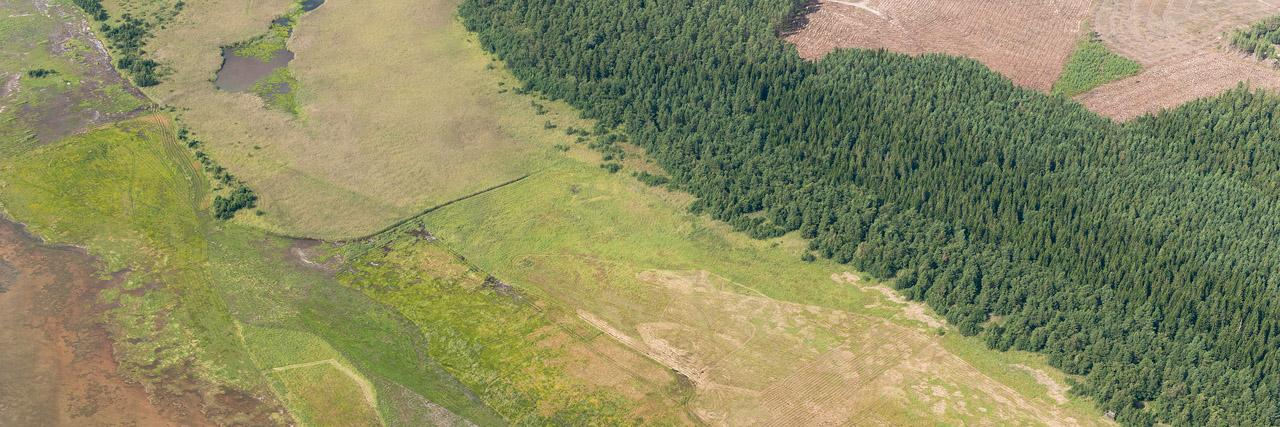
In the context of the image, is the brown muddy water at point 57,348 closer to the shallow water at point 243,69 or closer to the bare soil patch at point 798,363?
the shallow water at point 243,69

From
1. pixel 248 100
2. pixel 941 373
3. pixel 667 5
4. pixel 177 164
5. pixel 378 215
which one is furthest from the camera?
pixel 667 5

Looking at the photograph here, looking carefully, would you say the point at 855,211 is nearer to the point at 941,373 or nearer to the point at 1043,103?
the point at 941,373

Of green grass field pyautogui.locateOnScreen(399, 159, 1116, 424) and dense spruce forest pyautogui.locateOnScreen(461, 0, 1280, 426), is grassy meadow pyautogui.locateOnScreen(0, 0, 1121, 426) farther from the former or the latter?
dense spruce forest pyautogui.locateOnScreen(461, 0, 1280, 426)

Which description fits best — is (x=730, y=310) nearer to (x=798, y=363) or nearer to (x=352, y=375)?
(x=798, y=363)

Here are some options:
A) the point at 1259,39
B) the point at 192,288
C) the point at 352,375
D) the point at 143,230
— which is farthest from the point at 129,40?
the point at 1259,39

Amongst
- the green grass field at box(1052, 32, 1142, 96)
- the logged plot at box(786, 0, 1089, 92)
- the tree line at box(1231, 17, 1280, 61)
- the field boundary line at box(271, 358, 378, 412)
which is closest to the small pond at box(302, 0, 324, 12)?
the logged plot at box(786, 0, 1089, 92)

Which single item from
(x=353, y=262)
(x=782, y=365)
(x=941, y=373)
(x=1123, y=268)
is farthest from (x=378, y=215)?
(x=1123, y=268)
